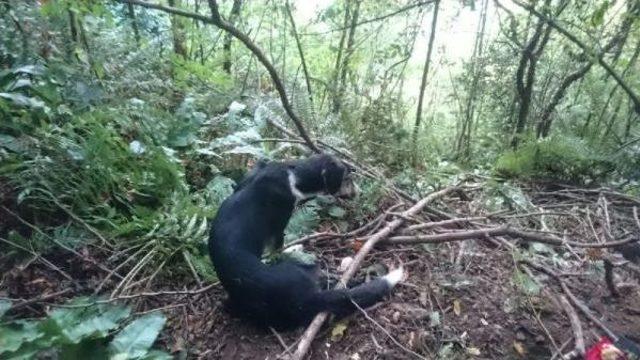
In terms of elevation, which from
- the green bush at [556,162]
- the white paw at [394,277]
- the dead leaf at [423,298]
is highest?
the green bush at [556,162]

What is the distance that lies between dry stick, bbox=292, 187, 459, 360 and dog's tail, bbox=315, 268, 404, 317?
0.07 metres

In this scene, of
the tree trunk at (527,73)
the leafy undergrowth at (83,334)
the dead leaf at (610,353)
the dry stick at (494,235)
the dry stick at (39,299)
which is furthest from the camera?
the tree trunk at (527,73)

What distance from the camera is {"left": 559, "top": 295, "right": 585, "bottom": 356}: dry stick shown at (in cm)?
271

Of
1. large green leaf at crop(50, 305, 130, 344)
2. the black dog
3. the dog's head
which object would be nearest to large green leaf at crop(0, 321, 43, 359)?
large green leaf at crop(50, 305, 130, 344)

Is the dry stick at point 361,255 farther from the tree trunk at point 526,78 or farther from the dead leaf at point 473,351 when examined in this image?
the tree trunk at point 526,78

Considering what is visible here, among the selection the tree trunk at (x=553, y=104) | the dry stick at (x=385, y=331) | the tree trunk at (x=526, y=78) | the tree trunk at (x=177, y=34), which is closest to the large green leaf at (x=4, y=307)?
the dry stick at (x=385, y=331)

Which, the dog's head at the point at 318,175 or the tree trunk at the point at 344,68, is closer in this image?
the dog's head at the point at 318,175

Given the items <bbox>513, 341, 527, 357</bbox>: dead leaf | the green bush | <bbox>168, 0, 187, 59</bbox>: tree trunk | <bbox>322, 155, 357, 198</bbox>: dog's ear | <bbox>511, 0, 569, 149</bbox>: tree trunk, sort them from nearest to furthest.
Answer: <bbox>513, 341, 527, 357</bbox>: dead leaf
<bbox>322, 155, 357, 198</bbox>: dog's ear
<bbox>168, 0, 187, 59</bbox>: tree trunk
the green bush
<bbox>511, 0, 569, 149</bbox>: tree trunk

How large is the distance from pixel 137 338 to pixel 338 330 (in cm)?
120

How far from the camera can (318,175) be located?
350 cm

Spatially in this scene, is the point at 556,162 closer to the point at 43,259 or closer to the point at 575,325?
the point at 575,325

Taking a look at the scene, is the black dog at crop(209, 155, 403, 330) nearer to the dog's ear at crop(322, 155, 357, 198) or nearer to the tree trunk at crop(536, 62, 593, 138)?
the dog's ear at crop(322, 155, 357, 198)

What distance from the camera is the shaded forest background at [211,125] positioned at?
3582mm

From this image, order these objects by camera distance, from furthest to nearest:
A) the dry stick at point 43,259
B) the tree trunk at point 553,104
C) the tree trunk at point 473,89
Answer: the tree trunk at point 473,89 < the tree trunk at point 553,104 < the dry stick at point 43,259
